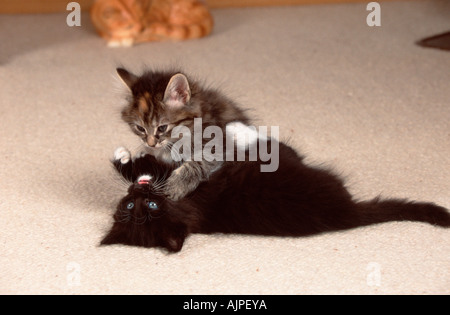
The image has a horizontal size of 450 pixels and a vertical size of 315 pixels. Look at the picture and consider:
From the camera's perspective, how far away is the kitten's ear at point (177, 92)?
157 centimetres

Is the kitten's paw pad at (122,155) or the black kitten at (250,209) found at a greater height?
the kitten's paw pad at (122,155)

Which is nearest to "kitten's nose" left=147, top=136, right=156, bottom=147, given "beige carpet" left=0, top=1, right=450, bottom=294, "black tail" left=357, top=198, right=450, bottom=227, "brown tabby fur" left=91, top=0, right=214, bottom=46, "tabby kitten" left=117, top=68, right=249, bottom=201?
"tabby kitten" left=117, top=68, right=249, bottom=201

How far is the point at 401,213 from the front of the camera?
1.60 metres

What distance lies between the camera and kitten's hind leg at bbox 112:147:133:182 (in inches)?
65.8

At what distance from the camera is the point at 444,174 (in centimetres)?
191

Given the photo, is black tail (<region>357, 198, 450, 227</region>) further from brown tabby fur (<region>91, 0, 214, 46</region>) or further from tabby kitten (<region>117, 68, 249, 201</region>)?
brown tabby fur (<region>91, 0, 214, 46</region>)

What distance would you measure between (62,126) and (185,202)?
0.93 m

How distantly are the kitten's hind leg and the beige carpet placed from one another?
13 centimetres

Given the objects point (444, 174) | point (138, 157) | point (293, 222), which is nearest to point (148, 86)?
point (138, 157)

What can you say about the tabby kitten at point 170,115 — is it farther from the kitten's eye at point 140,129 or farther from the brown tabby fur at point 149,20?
the brown tabby fur at point 149,20

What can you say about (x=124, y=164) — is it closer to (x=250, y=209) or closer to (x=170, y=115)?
(x=170, y=115)

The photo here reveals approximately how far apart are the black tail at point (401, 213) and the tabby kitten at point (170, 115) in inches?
15.5

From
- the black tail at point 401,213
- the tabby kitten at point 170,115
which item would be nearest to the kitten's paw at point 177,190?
the tabby kitten at point 170,115
